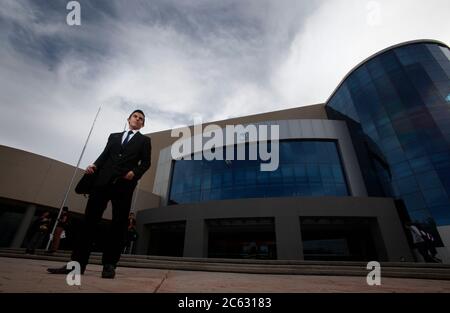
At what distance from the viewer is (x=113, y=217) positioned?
2.53 m

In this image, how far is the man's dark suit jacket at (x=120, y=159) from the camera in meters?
2.57

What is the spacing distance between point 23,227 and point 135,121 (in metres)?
15.7

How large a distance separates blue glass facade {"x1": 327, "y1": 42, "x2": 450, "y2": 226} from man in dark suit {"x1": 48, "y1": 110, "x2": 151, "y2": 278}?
1605 cm

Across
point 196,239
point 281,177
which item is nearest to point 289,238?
point 281,177

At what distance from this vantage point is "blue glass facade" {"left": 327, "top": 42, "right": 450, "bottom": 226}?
12789mm

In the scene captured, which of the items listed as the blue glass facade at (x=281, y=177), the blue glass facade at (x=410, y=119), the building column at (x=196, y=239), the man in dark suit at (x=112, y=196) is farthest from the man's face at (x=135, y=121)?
the blue glass facade at (x=410, y=119)

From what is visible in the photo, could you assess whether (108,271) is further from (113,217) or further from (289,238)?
(289,238)

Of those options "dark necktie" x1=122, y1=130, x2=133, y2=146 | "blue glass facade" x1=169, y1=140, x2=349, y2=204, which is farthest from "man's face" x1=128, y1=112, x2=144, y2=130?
"blue glass facade" x1=169, y1=140, x2=349, y2=204

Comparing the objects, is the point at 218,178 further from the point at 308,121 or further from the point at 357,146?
the point at 357,146
